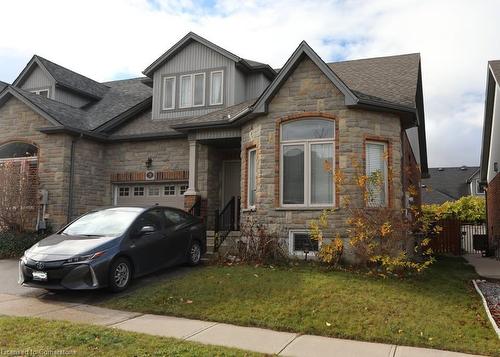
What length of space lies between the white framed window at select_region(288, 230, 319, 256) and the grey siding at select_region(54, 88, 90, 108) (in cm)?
1181

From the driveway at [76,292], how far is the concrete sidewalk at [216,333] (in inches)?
15.2

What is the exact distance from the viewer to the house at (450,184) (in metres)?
45.3

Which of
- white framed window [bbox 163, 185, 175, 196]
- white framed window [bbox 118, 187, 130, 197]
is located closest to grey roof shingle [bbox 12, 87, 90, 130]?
white framed window [bbox 118, 187, 130, 197]

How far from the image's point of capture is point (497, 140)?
18906mm

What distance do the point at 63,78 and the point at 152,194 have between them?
671 cm

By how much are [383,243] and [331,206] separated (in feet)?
5.67

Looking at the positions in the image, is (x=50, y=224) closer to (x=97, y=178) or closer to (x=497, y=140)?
(x=97, y=178)

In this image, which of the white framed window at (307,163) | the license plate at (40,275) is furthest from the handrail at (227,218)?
the license plate at (40,275)

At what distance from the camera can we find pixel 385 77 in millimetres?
14875

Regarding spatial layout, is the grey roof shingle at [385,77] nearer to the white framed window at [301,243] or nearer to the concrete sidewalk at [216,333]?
the white framed window at [301,243]

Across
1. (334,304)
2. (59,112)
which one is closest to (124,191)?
(59,112)

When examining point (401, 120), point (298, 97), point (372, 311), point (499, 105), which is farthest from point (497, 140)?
point (372, 311)

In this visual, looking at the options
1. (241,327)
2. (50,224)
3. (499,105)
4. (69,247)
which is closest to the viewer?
(241,327)

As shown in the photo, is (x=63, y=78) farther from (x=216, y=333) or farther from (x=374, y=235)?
(x=216, y=333)
